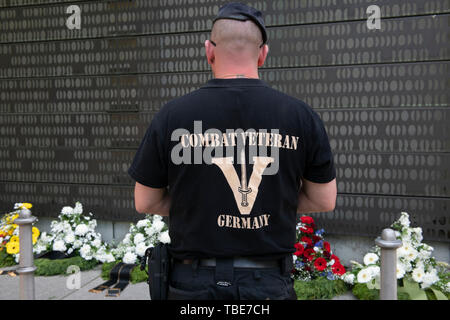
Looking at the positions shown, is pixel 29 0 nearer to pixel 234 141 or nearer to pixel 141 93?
pixel 141 93

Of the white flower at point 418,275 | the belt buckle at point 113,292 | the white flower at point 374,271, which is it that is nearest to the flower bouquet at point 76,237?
the belt buckle at point 113,292

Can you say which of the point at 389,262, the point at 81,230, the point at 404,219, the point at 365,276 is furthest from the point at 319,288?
the point at 81,230

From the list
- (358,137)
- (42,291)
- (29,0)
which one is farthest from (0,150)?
(358,137)

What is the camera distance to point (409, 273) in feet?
12.5

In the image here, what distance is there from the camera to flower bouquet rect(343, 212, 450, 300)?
361 centimetres

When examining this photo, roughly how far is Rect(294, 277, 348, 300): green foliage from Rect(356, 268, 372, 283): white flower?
253mm

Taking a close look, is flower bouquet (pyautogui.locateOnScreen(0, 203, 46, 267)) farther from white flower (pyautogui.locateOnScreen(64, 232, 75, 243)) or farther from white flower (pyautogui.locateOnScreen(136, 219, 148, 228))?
white flower (pyautogui.locateOnScreen(136, 219, 148, 228))

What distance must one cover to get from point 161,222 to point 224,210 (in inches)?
128

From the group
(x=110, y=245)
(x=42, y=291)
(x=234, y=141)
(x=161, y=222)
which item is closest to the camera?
(x=234, y=141)

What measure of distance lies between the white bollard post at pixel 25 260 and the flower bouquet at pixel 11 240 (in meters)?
2.67

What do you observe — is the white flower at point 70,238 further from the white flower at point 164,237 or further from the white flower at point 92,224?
the white flower at point 164,237

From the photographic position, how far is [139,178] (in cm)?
188

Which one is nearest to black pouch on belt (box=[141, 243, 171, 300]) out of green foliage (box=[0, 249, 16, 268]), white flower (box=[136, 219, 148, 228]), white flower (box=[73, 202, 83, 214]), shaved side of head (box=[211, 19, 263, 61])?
shaved side of head (box=[211, 19, 263, 61])

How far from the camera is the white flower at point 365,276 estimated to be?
3.82m
